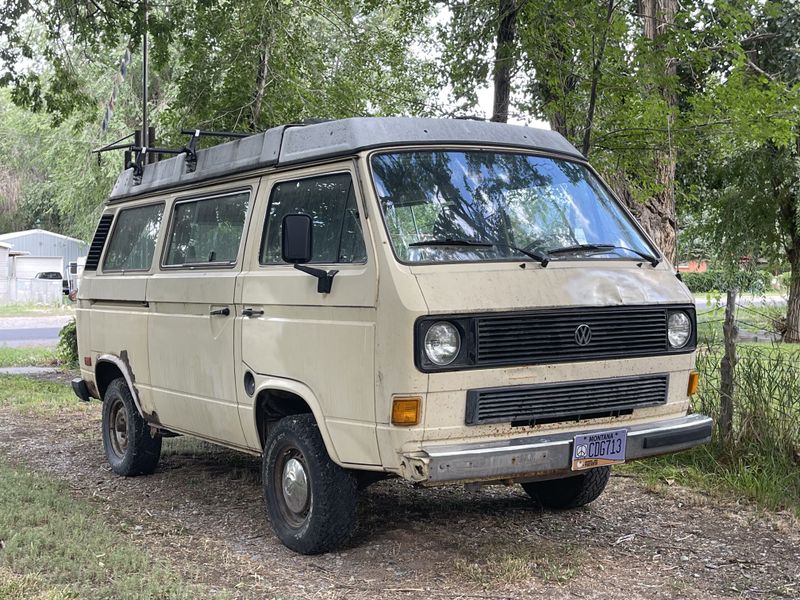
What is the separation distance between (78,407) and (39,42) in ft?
59.7

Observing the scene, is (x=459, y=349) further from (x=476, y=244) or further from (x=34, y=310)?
(x=34, y=310)

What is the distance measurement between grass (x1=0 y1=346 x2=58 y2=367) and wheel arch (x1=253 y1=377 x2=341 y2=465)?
1153cm

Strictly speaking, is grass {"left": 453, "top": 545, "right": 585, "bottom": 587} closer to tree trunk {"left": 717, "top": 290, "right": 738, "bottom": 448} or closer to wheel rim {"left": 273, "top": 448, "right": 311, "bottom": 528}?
wheel rim {"left": 273, "top": 448, "right": 311, "bottom": 528}

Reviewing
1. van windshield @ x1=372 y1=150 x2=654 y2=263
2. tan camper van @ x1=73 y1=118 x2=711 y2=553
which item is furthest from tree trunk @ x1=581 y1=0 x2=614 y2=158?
van windshield @ x1=372 y1=150 x2=654 y2=263

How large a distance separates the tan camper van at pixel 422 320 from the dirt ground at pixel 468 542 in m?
0.32

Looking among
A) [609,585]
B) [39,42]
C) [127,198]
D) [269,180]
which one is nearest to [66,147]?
[39,42]

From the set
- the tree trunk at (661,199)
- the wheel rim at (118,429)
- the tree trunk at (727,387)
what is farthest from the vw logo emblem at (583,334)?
the tree trunk at (661,199)

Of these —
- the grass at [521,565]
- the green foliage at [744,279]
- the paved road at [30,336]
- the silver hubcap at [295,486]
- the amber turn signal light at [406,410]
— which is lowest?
the paved road at [30,336]

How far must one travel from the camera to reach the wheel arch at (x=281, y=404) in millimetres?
5238

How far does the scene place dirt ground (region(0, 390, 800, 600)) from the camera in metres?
4.95

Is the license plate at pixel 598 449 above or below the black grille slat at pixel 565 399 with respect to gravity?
below

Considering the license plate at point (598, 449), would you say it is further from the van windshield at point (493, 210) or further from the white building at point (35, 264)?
the white building at point (35, 264)

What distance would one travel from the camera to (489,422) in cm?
484

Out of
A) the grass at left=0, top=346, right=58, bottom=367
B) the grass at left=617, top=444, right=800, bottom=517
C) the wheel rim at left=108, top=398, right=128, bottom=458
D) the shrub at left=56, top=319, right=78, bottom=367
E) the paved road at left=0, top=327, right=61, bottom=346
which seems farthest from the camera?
the paved road at left=0, top=327, right=61, bottom=346
